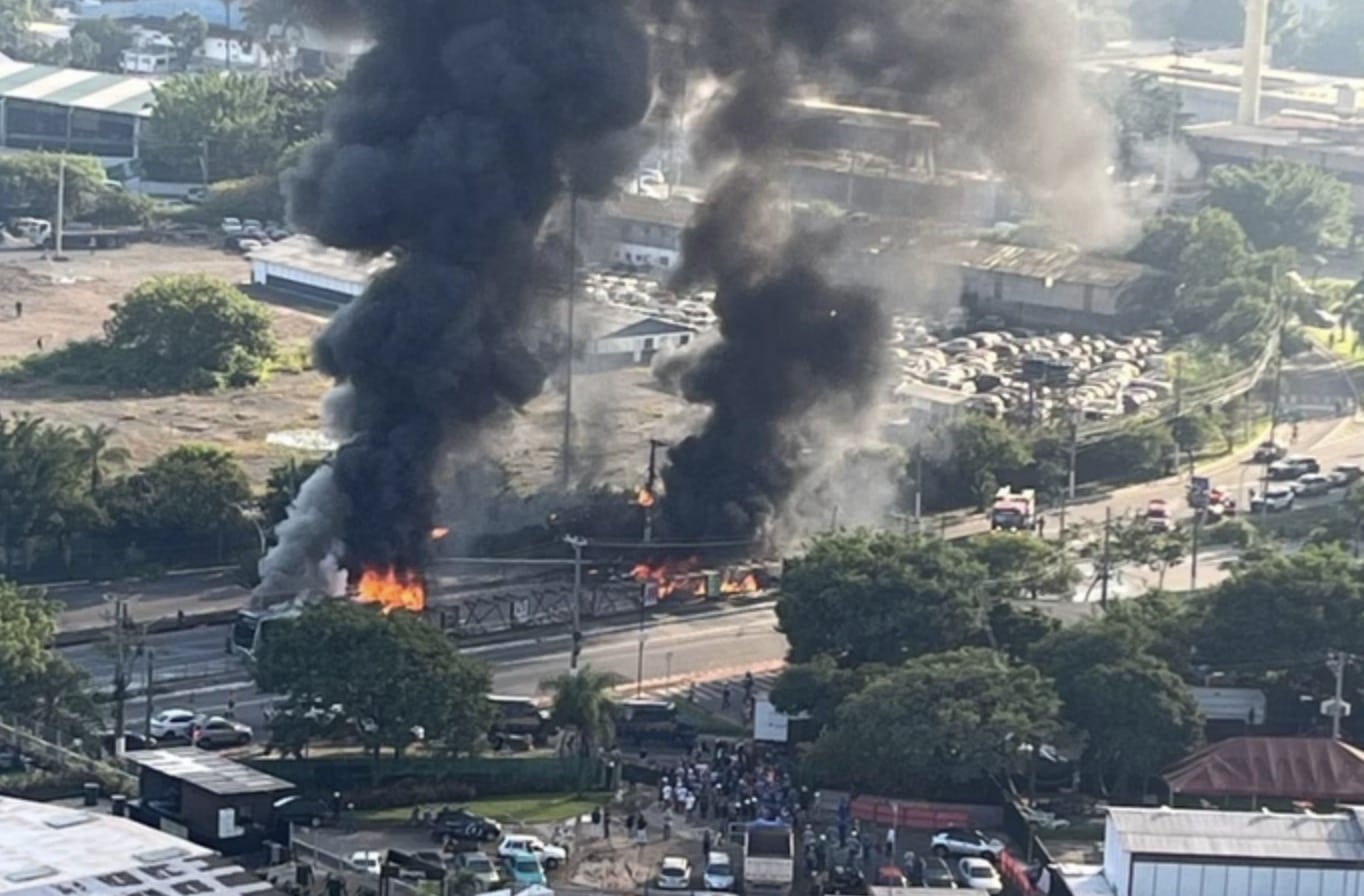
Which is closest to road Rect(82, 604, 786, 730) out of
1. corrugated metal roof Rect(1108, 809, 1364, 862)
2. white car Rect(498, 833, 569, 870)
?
white car Rect(498, 833, 569, 870)

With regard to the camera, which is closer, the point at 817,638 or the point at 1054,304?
the point at 817,638

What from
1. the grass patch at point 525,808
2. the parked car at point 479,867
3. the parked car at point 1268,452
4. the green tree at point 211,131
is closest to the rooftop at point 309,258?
the green tree at point 211,131

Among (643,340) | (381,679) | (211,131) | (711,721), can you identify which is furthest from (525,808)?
(211,131)

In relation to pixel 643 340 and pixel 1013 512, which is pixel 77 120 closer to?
pixel 643 340

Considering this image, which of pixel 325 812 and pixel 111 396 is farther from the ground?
pixel 111 396

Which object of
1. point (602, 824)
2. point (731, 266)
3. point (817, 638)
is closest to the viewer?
point (602, 824)

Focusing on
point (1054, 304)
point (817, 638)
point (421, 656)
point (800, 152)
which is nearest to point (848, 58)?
point (800, 152)

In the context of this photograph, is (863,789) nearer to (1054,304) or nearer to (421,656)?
(421,656)
